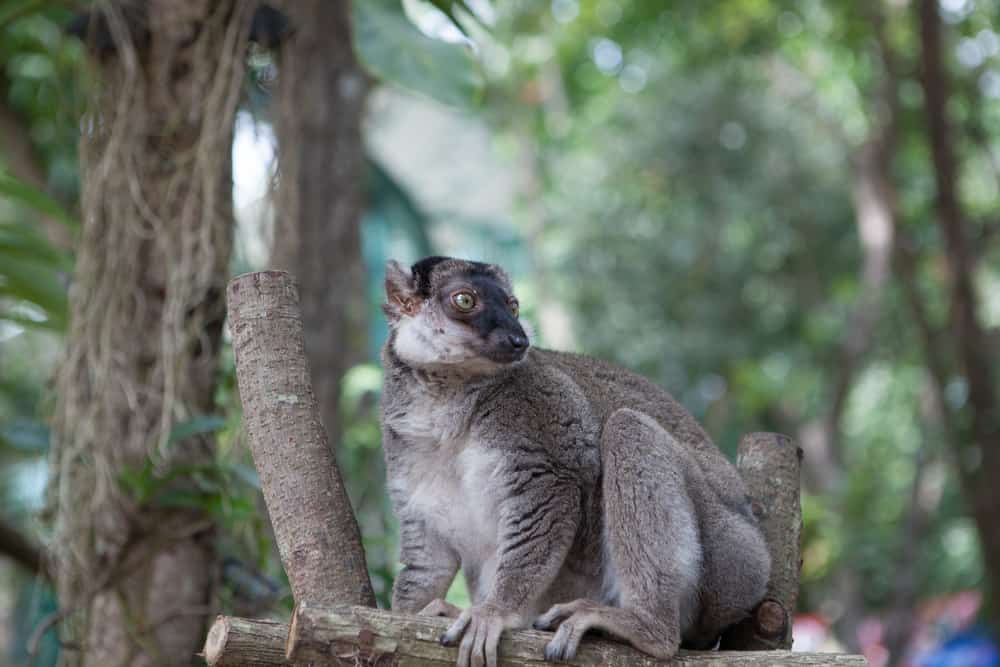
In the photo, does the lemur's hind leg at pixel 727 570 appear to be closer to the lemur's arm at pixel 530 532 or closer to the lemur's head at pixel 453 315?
the lemur's arm at pixel 530 532

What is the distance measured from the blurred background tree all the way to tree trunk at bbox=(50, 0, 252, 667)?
0.07 feet

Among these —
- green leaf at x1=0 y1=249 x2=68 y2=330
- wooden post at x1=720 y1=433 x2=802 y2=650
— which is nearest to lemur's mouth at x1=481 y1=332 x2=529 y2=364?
wooden post at x1=720 y1=433 x2=802 y2=650

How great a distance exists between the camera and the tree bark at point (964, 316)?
354 inches

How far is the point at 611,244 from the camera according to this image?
14734 mm

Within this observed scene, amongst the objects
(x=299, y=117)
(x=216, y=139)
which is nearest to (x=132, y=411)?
(x=216, y=139)

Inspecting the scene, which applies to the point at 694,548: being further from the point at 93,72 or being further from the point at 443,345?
the point at 93,72

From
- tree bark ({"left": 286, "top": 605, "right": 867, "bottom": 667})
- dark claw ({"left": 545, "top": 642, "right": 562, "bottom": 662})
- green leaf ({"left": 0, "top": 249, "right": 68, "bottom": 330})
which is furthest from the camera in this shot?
green leaf ({"left": 0, "top": 249, "right": 68, "bottom": 330})

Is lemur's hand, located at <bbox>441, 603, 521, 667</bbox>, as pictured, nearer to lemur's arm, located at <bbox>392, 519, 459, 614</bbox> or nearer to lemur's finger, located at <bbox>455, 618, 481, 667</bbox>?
lemur's finger, located at <bbox>455, 618, 481, 667</bbox>

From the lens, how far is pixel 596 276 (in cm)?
1470

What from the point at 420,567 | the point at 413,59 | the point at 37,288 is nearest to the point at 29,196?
the point at 37,288

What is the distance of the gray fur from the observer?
327cm

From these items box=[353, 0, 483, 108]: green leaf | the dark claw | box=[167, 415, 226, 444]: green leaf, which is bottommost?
the dark claw

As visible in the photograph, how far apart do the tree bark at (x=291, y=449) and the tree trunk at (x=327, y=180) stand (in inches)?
104

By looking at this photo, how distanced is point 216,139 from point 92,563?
167 centimetres
